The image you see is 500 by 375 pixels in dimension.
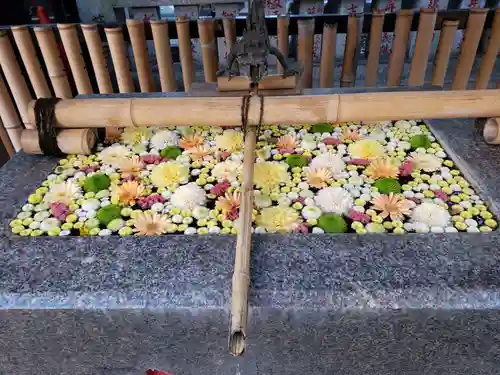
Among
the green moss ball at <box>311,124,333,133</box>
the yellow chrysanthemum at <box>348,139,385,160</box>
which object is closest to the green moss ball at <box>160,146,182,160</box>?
the green moss ball at <box>311,124,333,133</box>

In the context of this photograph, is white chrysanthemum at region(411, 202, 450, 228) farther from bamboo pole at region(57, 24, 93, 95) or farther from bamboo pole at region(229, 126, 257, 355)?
bamboo pole at region(57, 24, 93, 95)

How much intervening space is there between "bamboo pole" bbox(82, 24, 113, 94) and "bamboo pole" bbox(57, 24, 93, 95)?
0.07 metres

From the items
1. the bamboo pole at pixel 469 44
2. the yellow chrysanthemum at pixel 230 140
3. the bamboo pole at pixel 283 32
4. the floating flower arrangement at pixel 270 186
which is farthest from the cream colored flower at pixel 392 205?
the bamboo pole at pixel 469 44

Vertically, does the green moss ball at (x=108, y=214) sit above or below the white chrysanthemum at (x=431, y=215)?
above

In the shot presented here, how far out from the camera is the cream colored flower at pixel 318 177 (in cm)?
137

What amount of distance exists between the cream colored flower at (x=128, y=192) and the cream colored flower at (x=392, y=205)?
0.78 meters

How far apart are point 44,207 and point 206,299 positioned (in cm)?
70

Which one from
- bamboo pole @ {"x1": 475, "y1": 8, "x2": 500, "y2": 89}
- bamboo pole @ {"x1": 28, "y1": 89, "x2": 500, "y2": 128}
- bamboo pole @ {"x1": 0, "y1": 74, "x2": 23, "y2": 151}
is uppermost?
bamboo pole @ {"x1": 28, "y1": 89, "x2": 500, "y2": 128}

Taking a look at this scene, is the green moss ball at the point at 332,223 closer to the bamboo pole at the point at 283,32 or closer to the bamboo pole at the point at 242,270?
the bamboo pole at the point at 242,270

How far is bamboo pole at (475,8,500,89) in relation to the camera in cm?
246

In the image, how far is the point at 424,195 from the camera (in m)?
1.29

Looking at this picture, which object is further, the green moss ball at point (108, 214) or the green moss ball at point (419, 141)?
the green moss ball at point (419, 141)

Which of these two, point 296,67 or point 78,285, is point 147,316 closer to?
point 78,285

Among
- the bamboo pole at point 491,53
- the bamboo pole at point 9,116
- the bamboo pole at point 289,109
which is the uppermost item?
the bamboo pole at point 289,109
